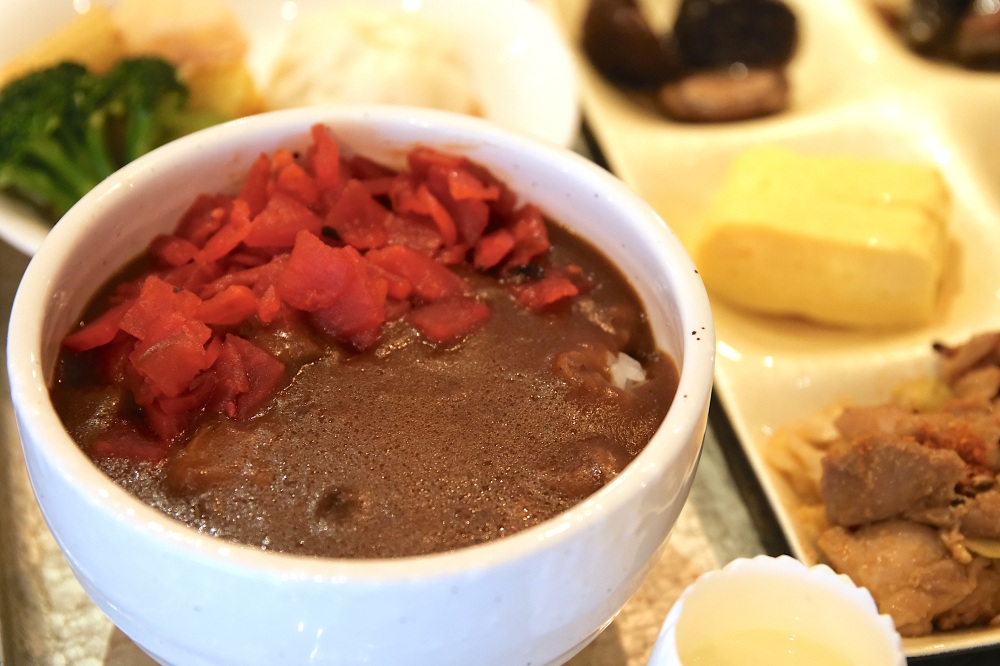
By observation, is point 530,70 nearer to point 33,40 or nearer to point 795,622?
point 33,40

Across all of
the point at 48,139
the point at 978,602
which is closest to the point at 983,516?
the point at 978,602

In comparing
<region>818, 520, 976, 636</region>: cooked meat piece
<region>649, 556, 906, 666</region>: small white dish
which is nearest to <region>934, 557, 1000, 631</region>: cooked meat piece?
<region>818, 520, 976, 636</region>: cooked meat piece

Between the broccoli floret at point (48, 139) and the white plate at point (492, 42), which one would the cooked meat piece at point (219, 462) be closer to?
the broccoli floret at point (48, 139)

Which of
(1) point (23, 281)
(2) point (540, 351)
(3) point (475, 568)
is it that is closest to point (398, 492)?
(3) point (475, 568)

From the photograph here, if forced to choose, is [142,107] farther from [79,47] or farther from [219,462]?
[219,462]

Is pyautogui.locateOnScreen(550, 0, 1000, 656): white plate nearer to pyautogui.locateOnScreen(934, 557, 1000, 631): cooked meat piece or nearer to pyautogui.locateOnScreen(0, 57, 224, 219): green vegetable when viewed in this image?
pyautogui.locateOnScreen(934, 557, 1000, 631): cooked meat piece

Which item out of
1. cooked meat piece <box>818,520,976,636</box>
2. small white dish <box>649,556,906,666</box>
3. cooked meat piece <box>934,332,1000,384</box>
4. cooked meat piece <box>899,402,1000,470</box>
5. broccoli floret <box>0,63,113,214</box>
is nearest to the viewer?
small white dish <box>649,556,906,666</box>
